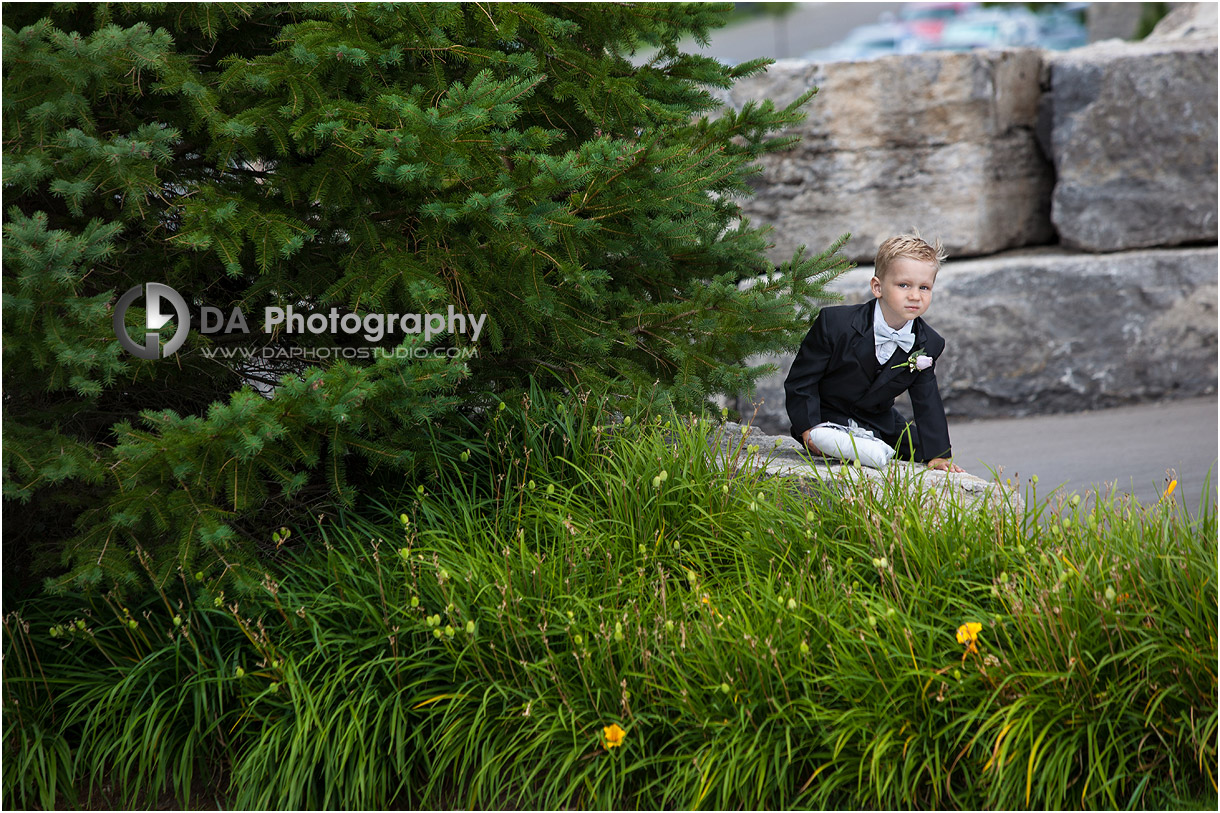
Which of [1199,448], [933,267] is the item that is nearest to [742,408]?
[1199,448]

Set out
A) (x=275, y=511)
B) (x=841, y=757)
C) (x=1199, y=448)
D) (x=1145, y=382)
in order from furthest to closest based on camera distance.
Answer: (x=1145, y=382)
(x=1199, y=448)
(x=275, y=511)
(x=841, y=757)

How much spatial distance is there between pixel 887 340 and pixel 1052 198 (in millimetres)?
3874

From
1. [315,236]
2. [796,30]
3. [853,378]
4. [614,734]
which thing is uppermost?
[796,30]

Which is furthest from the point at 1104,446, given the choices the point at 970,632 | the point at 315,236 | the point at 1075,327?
the point at 315,236

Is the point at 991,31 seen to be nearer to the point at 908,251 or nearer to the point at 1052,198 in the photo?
the point at 1052,198

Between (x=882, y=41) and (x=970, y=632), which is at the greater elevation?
(x=882, y=41)

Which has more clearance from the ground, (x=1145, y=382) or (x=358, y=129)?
(x=358, y=129)

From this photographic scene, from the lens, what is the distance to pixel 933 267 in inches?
140

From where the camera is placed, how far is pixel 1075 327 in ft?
21.5

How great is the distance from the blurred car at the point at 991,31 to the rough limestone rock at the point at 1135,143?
1435 cm

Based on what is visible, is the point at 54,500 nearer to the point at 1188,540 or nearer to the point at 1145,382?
the point at 1188,540

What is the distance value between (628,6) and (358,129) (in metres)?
1.33

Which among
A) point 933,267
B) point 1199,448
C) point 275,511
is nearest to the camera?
point 275,511

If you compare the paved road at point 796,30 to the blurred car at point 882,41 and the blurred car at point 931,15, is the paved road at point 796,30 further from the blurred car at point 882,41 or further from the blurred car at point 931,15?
the blurred car at point 931,15
